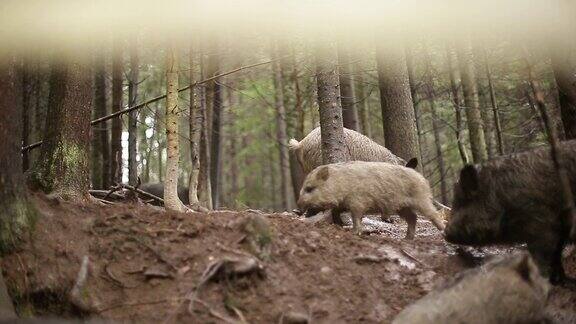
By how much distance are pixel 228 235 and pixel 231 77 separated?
14.8 m

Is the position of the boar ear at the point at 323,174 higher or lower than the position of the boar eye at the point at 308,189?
higher

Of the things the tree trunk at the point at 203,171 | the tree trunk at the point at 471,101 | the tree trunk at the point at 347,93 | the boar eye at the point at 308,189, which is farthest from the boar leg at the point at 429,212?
the tree trunk at the point at 347,93

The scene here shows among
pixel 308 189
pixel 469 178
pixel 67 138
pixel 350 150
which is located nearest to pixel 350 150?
pixel 350 150

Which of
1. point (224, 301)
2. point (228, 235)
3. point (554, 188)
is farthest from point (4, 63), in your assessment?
point (554, 188)

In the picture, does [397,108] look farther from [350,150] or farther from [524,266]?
[524,266]

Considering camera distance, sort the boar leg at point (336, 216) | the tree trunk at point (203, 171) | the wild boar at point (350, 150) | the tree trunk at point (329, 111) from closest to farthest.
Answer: the boar leg at point (336, 216)
the tree trunk at point (329, 111)
the tree trunk at point (203, 171)
the wild boar at point (350, 150)

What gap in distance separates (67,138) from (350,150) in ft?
26.6

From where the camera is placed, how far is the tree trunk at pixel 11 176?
17.2 ft

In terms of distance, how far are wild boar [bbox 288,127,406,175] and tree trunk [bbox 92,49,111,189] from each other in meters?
5.24

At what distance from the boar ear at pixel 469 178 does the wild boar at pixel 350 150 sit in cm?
620

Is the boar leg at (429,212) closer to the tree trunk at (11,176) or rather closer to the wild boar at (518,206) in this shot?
the wild boar at (518,206)

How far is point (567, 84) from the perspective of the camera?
785cm

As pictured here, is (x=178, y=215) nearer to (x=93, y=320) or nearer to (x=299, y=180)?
(x=93, y=320)

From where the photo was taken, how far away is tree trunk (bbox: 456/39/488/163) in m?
15.9
